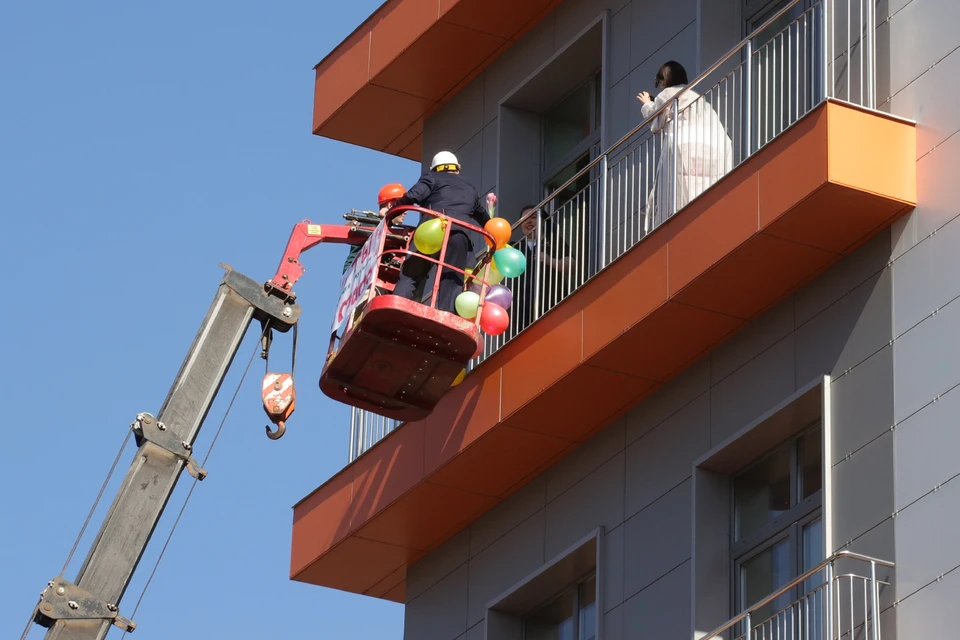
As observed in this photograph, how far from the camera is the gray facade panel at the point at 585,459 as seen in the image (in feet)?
64.7

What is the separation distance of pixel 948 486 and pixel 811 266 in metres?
2.76

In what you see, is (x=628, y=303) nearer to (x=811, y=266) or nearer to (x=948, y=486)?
(x=811, y=266)

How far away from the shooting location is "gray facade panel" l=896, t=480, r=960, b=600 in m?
15.2

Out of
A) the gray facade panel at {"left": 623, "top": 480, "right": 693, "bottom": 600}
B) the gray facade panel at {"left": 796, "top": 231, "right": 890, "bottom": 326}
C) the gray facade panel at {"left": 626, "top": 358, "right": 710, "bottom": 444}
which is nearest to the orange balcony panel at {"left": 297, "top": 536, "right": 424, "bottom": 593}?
the gray facade panel at {"left": 626, "top": 358, "right": 710, "bottom": 444}

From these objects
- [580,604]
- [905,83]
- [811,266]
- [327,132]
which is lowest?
[580,604]

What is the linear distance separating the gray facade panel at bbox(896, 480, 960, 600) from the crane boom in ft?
21.4

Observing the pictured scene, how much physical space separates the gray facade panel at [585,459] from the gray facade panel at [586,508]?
0.07 meters

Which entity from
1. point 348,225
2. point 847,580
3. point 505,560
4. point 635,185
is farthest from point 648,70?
point 847,580

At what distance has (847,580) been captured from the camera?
1589cm

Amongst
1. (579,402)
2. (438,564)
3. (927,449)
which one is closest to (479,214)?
(579,402)

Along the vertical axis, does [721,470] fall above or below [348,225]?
below

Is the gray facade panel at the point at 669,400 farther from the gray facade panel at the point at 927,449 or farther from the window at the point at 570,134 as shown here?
the window at the point at 570,134

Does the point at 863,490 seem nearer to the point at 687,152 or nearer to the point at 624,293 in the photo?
the point at 624,293

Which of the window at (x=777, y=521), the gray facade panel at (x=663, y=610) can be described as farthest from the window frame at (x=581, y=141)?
the gray facade panel at (x=663, y=610)
